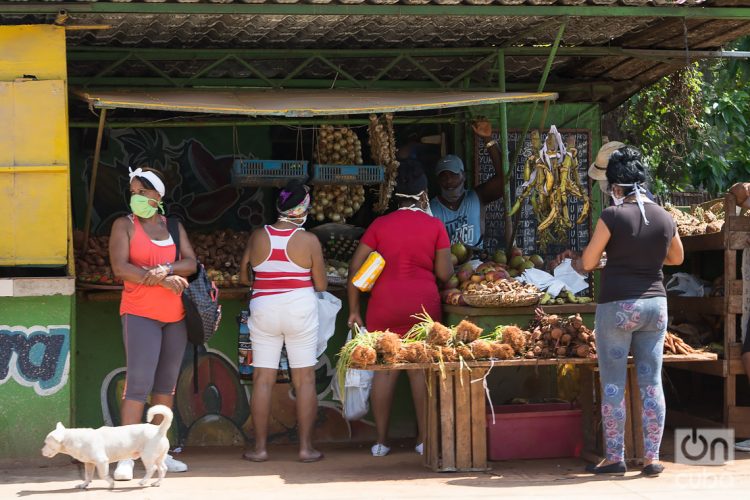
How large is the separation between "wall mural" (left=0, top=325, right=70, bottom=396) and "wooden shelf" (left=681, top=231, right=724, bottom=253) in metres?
4.80

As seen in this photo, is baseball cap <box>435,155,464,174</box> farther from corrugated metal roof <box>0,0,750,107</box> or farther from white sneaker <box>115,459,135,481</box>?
white sneaker <box>115,459,135,481</box>

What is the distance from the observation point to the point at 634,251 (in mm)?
6688

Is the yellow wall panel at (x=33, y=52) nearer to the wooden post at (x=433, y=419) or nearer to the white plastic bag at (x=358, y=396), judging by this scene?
the white plastic bag at (x=358, y=396)

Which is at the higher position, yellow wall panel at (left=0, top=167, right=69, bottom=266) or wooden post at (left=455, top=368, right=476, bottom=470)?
yellow wall panel at (left=0, top=167, right=69, bottom=266)

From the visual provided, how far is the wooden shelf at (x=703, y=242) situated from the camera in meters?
8.19

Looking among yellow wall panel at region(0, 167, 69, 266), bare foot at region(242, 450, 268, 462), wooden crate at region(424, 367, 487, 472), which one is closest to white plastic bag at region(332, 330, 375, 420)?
bare foot at region(242, 450, 268, 462)

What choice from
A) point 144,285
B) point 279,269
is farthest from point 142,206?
point 279,269

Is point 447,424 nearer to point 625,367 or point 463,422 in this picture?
point 463,422

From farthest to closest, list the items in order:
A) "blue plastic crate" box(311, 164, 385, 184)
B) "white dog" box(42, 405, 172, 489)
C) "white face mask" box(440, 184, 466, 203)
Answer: "white face mask" box(440, 184, 466, 203)
"blue plastic crate" box(311, 164, 385, 184)
"white dog" box(42, 405, 172, 489)

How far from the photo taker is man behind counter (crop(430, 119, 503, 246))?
885 cm

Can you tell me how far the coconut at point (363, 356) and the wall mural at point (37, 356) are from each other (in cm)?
205

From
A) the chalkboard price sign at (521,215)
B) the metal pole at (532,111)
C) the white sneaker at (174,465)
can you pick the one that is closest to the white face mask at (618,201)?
the metal pole at (532,111)

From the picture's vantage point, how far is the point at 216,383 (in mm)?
8508

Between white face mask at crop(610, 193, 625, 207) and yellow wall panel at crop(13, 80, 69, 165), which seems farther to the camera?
yellow wall panel at crop(13, 80, 69, 165)
